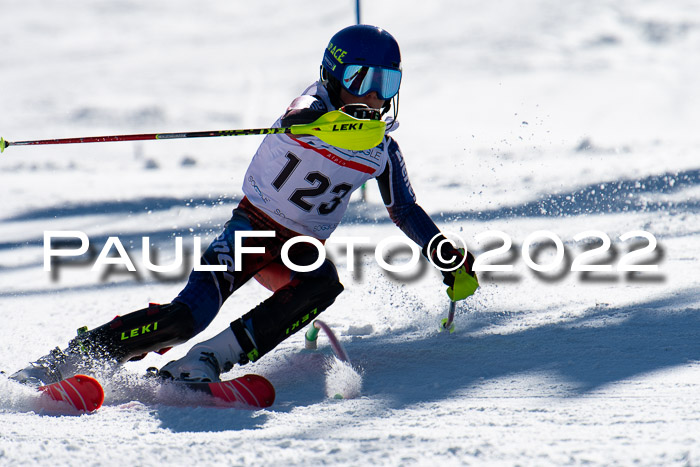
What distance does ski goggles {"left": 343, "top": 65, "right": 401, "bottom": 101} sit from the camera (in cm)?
278

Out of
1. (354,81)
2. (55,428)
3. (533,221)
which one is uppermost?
(354,81)

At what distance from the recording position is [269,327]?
256cm

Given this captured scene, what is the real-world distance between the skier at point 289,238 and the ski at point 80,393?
192 mm

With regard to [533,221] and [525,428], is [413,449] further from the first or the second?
[533,221]

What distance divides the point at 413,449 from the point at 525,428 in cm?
31

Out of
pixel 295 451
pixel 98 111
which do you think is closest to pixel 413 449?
pixel 295 451

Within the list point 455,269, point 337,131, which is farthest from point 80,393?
point 455,269

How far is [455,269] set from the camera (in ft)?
9.71

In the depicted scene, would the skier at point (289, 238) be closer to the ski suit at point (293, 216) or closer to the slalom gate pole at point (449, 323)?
the ski suit at point (293, 216)
